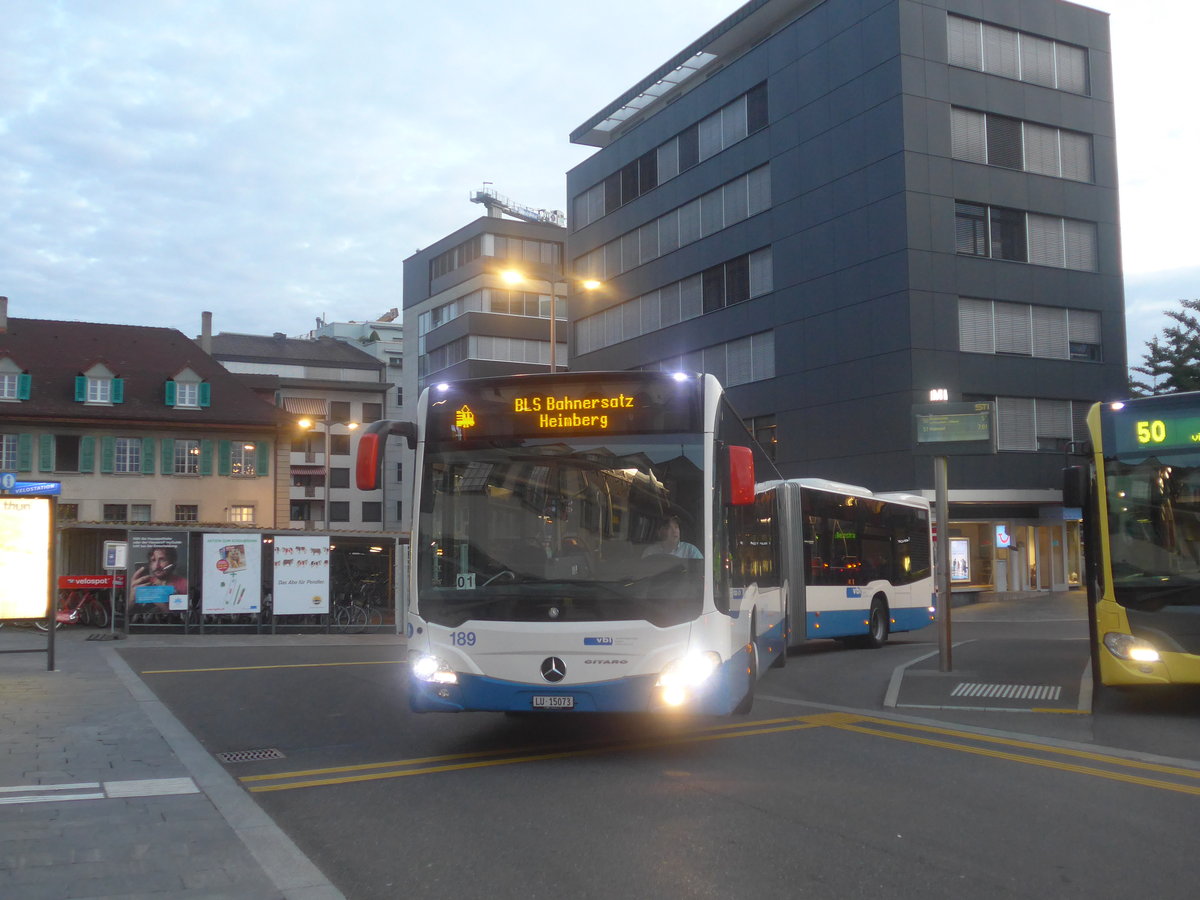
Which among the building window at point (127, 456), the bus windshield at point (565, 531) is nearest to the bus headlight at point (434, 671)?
the bus windshield at point (565, 531)

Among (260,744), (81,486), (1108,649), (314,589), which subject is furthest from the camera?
(81,486)

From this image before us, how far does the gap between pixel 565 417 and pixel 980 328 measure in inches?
1256

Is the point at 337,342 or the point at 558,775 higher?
the point at 337,342

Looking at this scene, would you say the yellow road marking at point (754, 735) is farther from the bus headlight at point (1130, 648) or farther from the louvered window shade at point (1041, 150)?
the louvered window shade at point (1041, 150)

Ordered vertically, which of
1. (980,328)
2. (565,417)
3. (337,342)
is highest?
(337,342)

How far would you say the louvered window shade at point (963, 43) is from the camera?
3809cm

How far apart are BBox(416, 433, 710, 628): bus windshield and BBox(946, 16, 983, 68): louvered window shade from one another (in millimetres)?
33796

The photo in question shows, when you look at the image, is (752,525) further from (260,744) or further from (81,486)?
(81,486)

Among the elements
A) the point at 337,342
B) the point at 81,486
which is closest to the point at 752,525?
the point at 81,486

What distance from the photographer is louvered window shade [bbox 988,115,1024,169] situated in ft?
127

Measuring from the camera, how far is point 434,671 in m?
8.74

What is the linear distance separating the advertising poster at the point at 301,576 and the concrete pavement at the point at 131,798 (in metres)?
10.1

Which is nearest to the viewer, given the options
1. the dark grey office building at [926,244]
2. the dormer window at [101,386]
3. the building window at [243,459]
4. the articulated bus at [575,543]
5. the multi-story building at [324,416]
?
the articulated bus at [575,543]

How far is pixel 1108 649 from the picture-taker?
1124 centimetres
